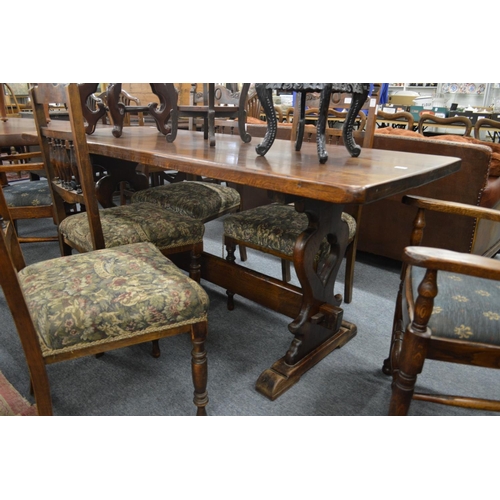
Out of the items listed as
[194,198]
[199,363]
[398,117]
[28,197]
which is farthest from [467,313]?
[398,117]

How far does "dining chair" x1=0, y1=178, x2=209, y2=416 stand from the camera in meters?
0.92

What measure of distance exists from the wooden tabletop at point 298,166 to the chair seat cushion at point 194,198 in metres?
0.36

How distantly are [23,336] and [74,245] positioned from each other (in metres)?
0.85

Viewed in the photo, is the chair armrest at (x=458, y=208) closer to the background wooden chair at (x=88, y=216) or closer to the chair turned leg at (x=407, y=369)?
the chair turned leg at (x=407, y=369)

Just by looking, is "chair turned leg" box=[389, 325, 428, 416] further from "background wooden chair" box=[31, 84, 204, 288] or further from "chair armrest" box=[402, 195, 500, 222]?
"background wooden chair" box=[31, 84, 204, 288]

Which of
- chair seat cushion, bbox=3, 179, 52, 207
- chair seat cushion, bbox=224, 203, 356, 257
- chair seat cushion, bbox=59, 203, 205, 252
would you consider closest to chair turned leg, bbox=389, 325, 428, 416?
chair seat cushion, bbox=224, 203, 356, 257

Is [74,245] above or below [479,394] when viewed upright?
above

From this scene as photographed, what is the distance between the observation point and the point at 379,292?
2.21 meters

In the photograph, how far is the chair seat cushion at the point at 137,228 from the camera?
1600mm

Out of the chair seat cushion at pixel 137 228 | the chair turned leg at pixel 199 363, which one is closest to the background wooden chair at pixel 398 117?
A: the chair seat cushion at pixel 137 228

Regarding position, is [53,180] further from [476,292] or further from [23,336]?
[476,292]

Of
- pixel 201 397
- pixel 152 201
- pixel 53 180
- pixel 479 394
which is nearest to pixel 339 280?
pixel 479 394

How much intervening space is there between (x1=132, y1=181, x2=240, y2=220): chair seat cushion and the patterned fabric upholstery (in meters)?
1.17

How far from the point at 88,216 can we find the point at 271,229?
2.29 ft
